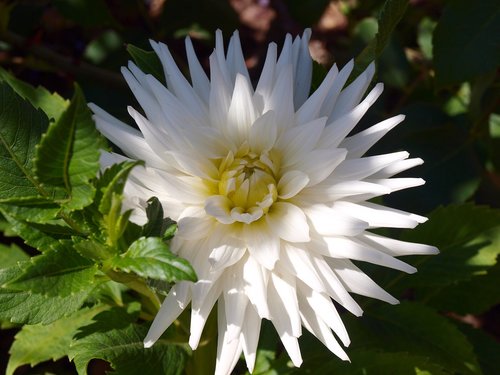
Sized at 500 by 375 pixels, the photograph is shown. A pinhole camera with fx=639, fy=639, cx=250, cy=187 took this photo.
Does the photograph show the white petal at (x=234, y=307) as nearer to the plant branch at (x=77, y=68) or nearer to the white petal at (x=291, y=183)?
the white petal at (x=291, y=183)

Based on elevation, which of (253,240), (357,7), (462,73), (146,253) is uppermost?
(357,7)

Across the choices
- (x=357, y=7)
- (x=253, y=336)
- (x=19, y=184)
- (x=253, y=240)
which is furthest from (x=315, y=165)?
(x=357, y=7)

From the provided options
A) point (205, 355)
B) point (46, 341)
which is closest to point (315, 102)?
point (205, 355)

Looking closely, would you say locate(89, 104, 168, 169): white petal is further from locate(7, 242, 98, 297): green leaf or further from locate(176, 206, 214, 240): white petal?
locate(7, 242, 98, 297): green leaf

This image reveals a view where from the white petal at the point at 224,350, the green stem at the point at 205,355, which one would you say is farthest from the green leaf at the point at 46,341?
the white petal at the point at 224,350

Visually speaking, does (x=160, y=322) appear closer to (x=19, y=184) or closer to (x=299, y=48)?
(x=19, y=184)

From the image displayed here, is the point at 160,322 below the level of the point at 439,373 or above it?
below
